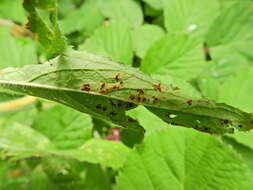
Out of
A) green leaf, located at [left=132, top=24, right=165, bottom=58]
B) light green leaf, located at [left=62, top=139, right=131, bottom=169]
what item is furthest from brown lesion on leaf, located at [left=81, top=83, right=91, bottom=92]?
green leaf, located at [left=132, top=24, right=165, bottom=58]

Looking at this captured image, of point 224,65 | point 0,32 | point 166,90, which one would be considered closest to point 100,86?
point 166,90

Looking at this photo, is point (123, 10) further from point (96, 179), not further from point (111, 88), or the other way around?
point (111, 88)

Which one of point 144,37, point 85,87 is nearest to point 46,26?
point 85,87

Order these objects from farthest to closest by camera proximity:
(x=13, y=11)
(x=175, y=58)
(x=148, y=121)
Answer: (x=13, y=11), (x=175, y=58), (x=148, y=121)

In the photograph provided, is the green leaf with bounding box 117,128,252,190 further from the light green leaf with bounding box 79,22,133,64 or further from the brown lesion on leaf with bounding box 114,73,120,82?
the light green leaf with bounding box 79,22,133,64

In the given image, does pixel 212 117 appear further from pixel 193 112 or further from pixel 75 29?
pixel 75 29

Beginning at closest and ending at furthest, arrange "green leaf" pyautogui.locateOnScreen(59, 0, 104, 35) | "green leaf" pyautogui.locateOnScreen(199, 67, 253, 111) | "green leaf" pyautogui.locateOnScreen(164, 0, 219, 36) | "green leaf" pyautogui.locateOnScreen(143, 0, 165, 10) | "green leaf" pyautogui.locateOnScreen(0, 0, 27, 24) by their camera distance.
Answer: "green leaf" pyautogui.locateOnScreen(199, 67, 253, 111) < "green leaf" pyautogui.locateOnScreen(164, 0, 219, 36) < "green leaf" pyautogui.locateOnScreen(143, 0, 165, 10) < "green leaf" pyautogui.locateOnScreen(59, 0, 104, 35) < "green leaf" pyautogui.locateOnScreen(0, 0, 27, 24)

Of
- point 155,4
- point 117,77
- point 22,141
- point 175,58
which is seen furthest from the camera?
point 155,4
